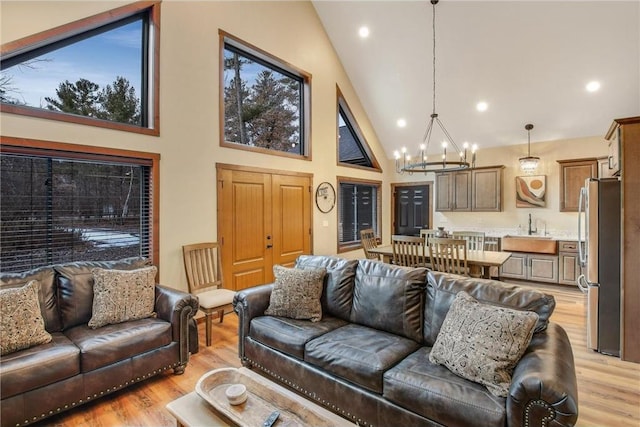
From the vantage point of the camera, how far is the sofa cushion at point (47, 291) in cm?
261

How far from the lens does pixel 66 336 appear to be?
262 cm

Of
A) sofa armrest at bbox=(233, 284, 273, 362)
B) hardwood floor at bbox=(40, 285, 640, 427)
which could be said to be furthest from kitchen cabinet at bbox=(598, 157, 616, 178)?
sofa armrest at bbox=(233, 284, 273, 362)

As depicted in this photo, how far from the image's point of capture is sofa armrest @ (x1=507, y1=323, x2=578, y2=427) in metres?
1.50

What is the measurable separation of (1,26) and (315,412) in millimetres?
3786

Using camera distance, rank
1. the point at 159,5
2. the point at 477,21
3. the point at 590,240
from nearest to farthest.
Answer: the point at 590,240, the point at 159,5, the point at 477,21

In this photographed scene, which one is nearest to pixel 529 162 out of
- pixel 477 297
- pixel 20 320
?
pixel 477 297

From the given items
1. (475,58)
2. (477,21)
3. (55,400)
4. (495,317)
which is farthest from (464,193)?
(55,400)

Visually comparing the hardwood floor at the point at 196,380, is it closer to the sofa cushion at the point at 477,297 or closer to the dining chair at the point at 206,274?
the dining chair at the point at 206,274

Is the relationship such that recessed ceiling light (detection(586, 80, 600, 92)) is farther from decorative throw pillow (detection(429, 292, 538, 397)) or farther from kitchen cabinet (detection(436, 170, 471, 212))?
decorative throw pillow (detection(429, 292, 538, 397))

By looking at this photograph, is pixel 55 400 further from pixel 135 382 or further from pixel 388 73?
pixel 388 73

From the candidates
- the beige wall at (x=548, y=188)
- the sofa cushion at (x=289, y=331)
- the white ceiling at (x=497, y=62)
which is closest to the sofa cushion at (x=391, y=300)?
the sofa cushion at (x=289, y=331)

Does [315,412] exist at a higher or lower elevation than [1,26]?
lower

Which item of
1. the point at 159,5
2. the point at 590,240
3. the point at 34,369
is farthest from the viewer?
the point at 159,5

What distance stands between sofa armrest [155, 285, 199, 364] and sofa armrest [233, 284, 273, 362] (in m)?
0.40
